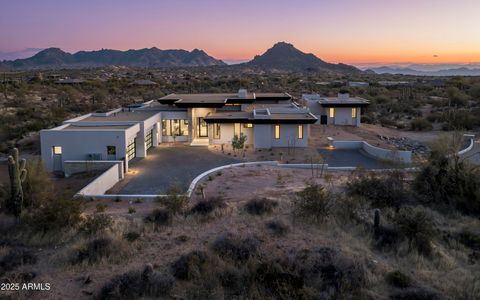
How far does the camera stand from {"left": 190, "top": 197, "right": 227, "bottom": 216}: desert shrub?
16.7 metres

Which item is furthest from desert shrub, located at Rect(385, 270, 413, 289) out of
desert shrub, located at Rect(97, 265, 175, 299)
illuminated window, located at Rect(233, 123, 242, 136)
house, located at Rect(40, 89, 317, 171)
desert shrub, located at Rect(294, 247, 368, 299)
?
illuminated window, located at Rect(233, 123, 242, 136)

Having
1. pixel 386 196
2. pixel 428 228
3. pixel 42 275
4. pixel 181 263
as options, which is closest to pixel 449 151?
pixel 386 196

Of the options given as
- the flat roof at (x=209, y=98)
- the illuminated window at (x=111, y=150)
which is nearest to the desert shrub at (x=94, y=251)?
the illuminated window at (x=111, y=150)

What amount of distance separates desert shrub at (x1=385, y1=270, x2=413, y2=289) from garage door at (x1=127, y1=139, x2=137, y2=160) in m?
20.7

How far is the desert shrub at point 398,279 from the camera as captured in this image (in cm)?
1114

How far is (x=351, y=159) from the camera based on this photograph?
2909 centimetres

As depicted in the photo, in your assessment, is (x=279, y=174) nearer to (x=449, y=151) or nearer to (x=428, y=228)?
(x=449, y=151)

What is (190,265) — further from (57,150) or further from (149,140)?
(149,140)

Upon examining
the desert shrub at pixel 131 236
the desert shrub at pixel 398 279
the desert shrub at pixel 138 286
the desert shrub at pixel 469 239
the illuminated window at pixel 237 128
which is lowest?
the desert shrub at pixel 469 239

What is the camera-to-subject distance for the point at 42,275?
1165 cm

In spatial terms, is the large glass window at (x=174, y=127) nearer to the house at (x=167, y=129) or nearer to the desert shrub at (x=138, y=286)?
the house at (x=167, y=129)

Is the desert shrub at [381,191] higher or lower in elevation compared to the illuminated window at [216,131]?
lower

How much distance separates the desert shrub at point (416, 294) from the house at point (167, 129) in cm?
1874

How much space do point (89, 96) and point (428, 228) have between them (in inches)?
2350
